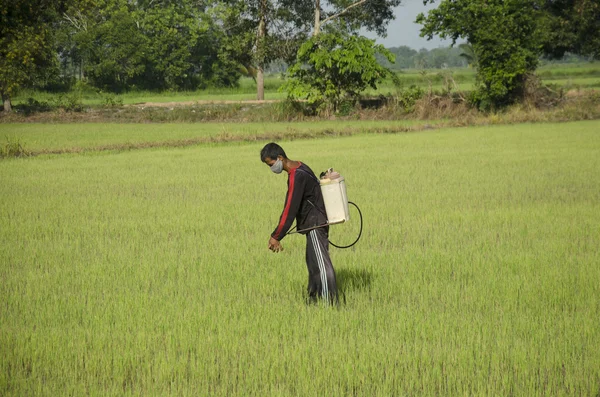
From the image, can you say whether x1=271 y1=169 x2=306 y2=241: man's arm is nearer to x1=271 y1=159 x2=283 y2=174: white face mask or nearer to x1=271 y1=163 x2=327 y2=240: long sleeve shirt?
x1=271 y1=163 x2=327 y2=240: long sleeve shirt

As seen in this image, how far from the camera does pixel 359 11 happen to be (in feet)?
132

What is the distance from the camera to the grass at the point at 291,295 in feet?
15.3

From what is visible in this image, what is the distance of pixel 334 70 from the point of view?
116 ft

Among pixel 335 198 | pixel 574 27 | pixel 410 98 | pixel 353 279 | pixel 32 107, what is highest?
pixel 574 27

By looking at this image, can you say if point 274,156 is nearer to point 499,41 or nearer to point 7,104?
point 499,41

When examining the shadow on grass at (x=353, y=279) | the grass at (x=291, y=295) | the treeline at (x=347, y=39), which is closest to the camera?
the grass at (x=291, y=295)

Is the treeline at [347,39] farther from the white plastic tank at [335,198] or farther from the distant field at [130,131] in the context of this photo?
the white plastic tank at [335,198]

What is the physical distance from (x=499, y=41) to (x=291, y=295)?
92.5 feet

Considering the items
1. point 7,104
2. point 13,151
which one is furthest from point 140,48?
point 13,151

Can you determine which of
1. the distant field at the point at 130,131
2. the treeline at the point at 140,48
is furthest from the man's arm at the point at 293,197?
the treeline at the point at 140,48

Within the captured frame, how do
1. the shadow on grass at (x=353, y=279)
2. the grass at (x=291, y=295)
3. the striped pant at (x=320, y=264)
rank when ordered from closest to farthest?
1. the grass at (x=291, y=295)
2. the striped pant at (x=320, y=264)
3. the shadow on grass at (x=353, y=279)

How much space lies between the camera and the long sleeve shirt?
5520mm

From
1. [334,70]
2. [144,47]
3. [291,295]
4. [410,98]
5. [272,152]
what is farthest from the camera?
[144,47]

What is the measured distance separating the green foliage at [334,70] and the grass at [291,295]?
69.8 ft
